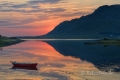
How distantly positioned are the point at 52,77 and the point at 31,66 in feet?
37.3

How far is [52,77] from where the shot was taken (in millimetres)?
33094

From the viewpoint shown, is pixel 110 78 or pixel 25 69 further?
pixel 25 69

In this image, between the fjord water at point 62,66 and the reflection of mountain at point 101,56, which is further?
the reflection of mountain at point 101,56

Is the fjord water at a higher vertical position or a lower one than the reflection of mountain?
higher

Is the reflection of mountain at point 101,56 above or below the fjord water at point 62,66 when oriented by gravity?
below

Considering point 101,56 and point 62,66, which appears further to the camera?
point 101,56

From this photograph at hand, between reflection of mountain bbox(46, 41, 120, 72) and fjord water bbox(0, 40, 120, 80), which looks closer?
fjord water bbox(0, 40, 120, 80)

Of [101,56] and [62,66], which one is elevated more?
[62,66]

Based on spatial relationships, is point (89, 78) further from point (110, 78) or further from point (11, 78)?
point (11, 78)

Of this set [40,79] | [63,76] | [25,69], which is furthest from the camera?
[25,69]

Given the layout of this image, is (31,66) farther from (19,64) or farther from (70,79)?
(70,79)

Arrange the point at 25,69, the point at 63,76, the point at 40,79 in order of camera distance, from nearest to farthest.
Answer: the point at 40,79, the point at 63,76, the point at 25,69

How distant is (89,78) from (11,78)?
34.3ft

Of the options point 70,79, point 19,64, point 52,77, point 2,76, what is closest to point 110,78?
point 70,79
